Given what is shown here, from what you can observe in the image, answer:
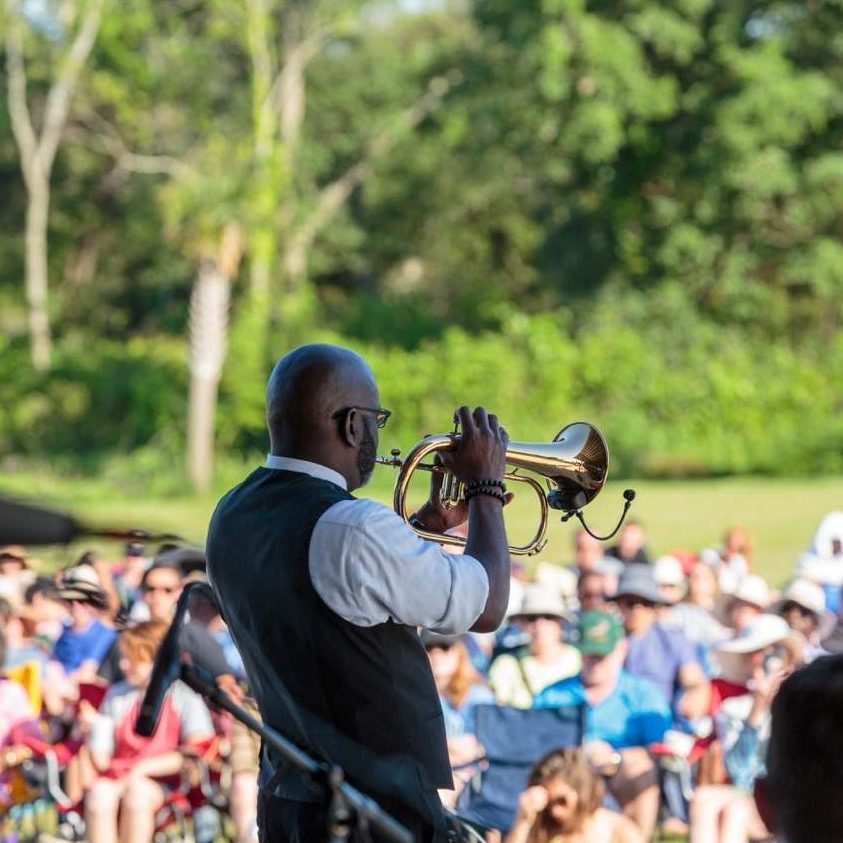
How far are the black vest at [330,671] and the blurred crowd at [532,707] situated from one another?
2944 mm

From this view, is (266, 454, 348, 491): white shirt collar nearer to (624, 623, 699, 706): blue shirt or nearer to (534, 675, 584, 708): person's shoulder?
(534, 675, 584, 708): person's shoulder

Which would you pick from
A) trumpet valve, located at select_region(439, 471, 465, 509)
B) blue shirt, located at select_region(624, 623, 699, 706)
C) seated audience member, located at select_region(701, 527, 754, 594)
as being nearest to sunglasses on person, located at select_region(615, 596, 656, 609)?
blue shirt, located at select_region(624, 623, 699, 706)

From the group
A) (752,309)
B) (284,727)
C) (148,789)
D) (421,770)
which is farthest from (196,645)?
(752,309)

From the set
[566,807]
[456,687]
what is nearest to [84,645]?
[456,687]

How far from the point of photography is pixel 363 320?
34.9 metres

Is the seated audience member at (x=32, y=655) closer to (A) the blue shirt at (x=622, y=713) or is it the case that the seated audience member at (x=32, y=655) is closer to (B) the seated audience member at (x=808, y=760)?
(A) the blue shirt at (x=622, y=713)

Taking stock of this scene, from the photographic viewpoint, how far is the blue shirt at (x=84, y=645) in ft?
25.1

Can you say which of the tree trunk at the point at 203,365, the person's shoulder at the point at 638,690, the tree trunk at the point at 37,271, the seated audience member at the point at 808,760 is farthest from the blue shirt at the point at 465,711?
the tree trunk at the point at 37,271

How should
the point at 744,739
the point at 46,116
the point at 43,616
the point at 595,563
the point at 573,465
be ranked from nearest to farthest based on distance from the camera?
1. the point at 573,465
2. the point at 744,739
3. the point at 43,616
4. the point at 595,563
5. the point at 46,116

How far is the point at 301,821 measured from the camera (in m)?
2.99

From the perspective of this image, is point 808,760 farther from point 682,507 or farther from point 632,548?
point 682,507

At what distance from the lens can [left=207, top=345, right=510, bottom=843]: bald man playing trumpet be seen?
285 centimetres

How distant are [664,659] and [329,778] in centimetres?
485

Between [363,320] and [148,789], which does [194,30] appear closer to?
[363,320]
